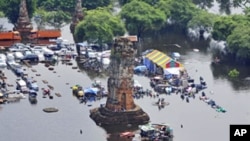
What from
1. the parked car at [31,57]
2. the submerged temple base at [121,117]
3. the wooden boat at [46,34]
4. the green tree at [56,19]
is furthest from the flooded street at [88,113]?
the green tree at [56,19]

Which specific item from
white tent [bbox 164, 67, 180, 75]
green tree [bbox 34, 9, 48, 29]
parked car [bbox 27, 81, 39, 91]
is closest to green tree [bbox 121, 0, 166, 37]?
green tree [bbox 34, 9, 48, 29]

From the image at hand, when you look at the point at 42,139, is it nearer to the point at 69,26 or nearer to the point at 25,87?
the point at 25,87

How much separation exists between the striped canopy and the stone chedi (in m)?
17.2

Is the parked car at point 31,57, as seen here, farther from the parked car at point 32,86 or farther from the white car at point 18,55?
the parked car at point 32,86

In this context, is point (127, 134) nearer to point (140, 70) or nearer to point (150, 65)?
point (140, 70)

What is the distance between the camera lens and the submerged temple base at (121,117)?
64.4 m

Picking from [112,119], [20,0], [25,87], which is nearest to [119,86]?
[112,119]

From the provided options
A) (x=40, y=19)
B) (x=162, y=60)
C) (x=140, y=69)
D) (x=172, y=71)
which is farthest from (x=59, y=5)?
(x=172, y=71)

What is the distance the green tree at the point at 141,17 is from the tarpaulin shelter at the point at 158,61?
11.4 m

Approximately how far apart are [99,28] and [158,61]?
1227 cm

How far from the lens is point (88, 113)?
67812mm

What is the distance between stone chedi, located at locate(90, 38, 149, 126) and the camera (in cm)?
6444

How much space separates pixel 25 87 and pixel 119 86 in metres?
14.6

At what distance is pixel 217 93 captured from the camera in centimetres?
7519
